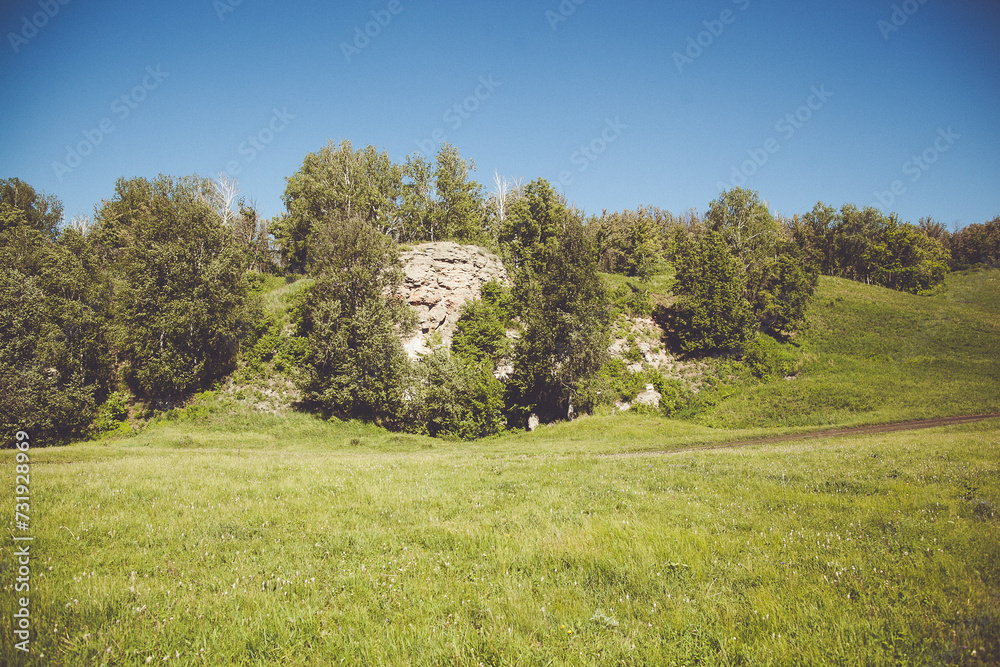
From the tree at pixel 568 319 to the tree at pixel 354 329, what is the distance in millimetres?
11957

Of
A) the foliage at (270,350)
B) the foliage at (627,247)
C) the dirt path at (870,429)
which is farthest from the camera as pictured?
the foliage at (627,247)

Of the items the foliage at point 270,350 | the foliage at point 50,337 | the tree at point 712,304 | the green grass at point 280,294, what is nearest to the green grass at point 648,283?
the tree at point 712,304

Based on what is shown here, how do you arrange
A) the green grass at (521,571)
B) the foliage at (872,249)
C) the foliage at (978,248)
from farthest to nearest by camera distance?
1. the foliage at (978,248)
2. the foliage at (872,249)
3. the green grass at (521,571)

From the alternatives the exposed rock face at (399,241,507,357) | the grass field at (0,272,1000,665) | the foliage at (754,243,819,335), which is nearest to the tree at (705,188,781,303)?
the foliage at (754,243,819,335)

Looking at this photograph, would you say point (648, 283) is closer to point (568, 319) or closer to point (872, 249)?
point (568, 319)

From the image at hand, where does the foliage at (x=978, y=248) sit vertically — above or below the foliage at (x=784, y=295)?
above

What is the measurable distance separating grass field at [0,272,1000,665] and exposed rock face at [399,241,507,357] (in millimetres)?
33196

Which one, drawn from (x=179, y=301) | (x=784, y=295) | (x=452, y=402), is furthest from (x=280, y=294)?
(x=784, y=295)

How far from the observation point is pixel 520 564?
22.3 feet

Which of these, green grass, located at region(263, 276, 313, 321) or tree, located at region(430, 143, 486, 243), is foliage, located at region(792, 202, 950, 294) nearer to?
tree, located at region(430, 143, 486, 243)

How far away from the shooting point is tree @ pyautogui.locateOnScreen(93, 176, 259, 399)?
121 feet

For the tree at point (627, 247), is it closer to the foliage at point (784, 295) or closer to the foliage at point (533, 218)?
the foliage at point (533, 218)

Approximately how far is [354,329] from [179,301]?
16.0 m

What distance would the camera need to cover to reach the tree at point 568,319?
3638 centimetres
